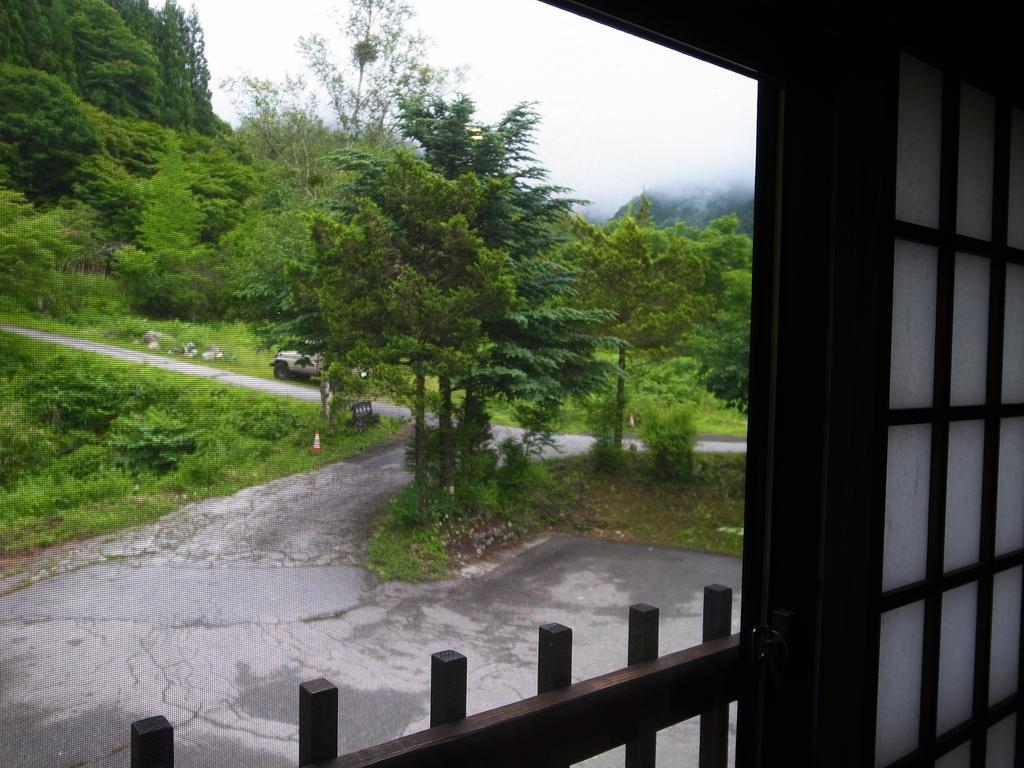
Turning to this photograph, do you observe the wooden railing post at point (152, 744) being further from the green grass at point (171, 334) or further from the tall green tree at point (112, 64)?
the tall green tree at point (112, 64)

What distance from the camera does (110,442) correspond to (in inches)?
28.2

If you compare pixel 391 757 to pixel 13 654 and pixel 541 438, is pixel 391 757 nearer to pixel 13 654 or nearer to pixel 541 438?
pixel 13 654

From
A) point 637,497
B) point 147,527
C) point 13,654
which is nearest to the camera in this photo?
point 13,654

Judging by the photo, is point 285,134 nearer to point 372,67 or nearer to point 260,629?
point 372,67

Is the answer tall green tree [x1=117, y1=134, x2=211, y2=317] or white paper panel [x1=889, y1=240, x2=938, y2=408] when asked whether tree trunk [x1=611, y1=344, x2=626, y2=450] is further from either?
tall green tree [x1=117, y1=134, x2=211, y2=317]

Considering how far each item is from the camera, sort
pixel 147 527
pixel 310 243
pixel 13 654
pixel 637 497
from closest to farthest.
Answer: pixel 13 654 → pixel 147 527 → pixel 310 243 → pixel 637 497

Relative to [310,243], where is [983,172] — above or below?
above

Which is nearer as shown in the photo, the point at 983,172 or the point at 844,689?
the point at 844,689

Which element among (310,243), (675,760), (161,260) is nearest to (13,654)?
(161,260)

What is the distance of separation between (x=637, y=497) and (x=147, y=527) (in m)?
1.05

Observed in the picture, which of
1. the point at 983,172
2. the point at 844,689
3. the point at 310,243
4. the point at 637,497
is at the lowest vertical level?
the point at 844,689

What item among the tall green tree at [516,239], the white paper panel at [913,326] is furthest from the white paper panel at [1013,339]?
the tall green tree at [516,239]

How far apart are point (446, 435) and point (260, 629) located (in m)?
0.61

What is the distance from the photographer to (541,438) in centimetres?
157
